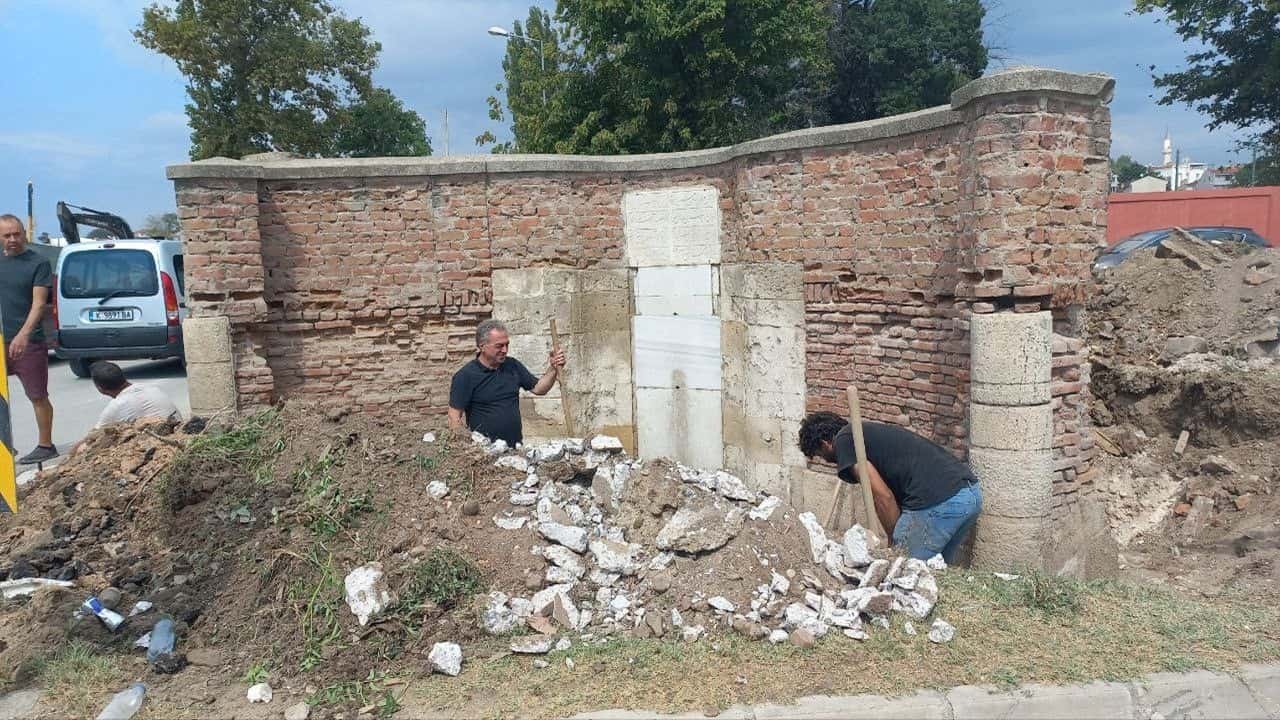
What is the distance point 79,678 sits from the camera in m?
3.80

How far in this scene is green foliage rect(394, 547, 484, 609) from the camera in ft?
13.7

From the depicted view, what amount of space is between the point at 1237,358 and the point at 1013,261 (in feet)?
9.72

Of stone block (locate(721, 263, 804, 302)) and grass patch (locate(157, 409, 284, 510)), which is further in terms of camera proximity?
stone block (locate(721, 263, 804, 302))

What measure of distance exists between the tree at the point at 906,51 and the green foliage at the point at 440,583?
681 inches

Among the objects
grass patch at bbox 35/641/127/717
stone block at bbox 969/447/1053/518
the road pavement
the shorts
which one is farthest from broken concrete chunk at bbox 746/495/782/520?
the shorts

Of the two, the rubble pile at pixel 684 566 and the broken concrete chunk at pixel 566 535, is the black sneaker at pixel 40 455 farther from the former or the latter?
the broken concrete chunk at pixel 566 535

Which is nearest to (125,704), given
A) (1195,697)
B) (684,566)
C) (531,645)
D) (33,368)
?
(531,645)

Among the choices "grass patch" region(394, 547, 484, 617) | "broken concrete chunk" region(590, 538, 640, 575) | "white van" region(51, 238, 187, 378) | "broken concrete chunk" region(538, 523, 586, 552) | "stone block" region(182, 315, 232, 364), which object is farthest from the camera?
"white van" region(51, 238, 187, 378)

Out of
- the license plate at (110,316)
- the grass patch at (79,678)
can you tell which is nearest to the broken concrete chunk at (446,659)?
the grass patch at (79,678)

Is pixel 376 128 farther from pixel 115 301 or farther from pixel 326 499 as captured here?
pixel 326 499

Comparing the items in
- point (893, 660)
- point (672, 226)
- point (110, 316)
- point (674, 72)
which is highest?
point (674, 72)

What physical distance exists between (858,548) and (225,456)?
3817mm

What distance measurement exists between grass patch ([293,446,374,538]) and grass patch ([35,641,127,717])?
3.61 ft

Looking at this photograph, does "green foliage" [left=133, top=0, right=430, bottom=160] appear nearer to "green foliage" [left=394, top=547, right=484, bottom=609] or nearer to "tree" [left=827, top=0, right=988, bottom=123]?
"tree" [left=827, top=0, right=988, bottom=123]
